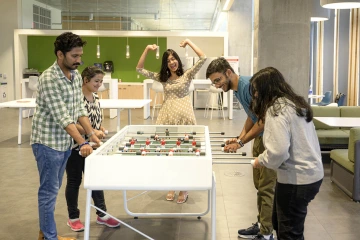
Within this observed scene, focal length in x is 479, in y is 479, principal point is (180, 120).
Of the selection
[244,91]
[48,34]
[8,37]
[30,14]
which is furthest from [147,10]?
[244,91]

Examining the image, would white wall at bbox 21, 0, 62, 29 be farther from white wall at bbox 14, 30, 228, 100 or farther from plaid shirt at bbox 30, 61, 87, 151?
plaid shirt at bbox 30, 61, 87, 151

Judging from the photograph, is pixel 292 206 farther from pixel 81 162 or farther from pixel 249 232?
pixel 81 162

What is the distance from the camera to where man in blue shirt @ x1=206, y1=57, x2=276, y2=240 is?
365 centimetres

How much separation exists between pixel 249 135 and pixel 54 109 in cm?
145

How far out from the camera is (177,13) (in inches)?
704

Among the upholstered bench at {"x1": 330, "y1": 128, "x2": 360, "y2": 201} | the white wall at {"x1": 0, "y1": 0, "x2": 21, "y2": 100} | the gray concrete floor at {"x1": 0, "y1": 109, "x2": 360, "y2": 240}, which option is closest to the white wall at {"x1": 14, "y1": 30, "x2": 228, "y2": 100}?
the white wall at {"x1": 0, "y1": 0, "x2": 21, "y2": 100}

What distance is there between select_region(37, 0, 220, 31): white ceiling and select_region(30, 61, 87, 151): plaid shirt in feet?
46.3

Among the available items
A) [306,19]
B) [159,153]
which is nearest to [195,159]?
[159,153]

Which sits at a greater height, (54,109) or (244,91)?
(244,91)

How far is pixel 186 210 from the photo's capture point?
4914 millimetres

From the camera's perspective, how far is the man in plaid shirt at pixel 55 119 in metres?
3.33

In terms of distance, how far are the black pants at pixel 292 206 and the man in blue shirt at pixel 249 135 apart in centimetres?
78

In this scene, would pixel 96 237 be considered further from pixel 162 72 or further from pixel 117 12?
pixel 117 12

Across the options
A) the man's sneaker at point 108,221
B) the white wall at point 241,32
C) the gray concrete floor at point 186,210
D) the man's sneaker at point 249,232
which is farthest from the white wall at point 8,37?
the man's sneaker at point 249,232
